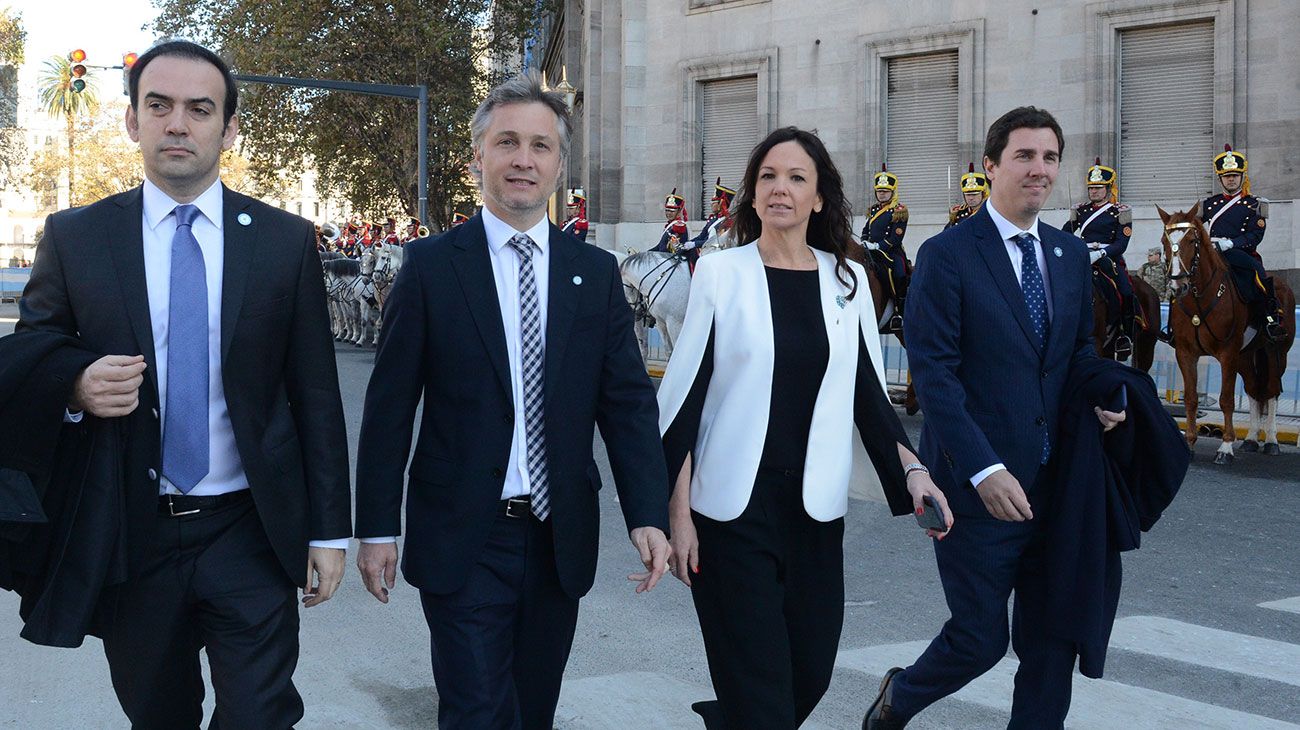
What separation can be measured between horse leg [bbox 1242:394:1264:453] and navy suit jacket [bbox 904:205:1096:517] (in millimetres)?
9543

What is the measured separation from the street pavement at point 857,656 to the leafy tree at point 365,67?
32.5 metres

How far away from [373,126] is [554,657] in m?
39.7

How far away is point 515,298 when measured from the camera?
136 inches

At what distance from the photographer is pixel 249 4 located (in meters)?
39.9

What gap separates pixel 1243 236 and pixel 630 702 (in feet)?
32.3

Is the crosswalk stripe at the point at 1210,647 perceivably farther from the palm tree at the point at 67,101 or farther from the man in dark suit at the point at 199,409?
the palm tree at the point at 67,101

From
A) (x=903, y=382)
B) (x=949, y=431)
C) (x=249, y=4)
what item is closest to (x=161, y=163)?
(x=949, y=431)

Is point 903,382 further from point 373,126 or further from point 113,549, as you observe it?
point 373,126

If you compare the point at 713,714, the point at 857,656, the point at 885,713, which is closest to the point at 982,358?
the point at 885,713

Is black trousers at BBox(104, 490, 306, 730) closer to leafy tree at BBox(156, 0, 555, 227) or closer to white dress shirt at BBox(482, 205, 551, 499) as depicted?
white dress shirt at BBox(482, 205, 551, 499)

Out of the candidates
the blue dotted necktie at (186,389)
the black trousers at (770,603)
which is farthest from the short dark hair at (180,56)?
the black trousers at (770,603)

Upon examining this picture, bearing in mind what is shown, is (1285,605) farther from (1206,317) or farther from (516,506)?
(1206,317)

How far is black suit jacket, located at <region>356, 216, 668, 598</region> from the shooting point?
331cm

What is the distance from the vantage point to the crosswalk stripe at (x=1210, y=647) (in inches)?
221
